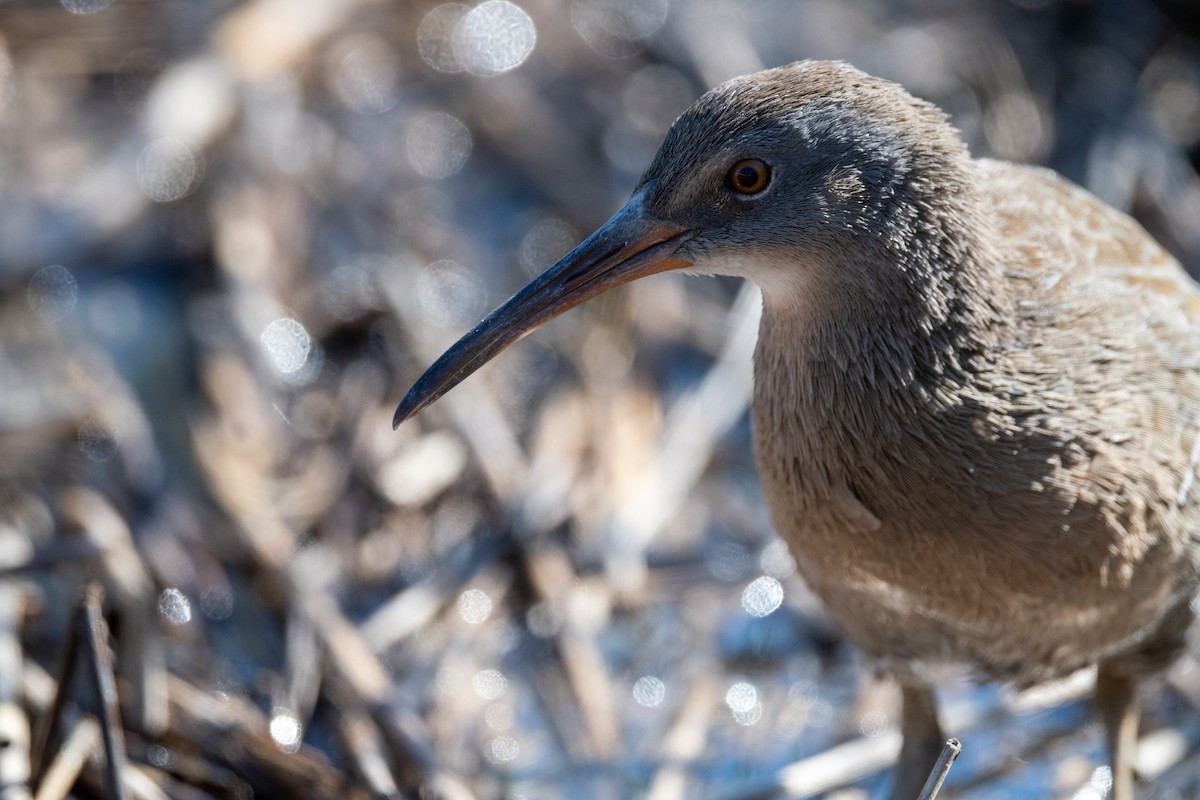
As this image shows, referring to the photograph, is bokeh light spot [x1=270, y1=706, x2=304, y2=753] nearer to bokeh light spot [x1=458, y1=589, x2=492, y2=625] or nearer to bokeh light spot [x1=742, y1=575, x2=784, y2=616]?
bokeh light spot [x1=458, y1=589, x2=492, y2=625]

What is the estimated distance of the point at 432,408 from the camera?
4453 mm

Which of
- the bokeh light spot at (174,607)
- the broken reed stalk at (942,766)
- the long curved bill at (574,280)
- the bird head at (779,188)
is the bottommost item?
the bokeh light spot at (174,607)

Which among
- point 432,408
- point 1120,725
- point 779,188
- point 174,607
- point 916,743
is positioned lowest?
point 174,607

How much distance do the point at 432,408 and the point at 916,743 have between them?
182 cm

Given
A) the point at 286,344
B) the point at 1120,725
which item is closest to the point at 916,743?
the point at 1120,725

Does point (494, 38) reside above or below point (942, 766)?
below

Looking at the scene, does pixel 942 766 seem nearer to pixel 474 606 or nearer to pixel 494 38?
pixel 474 606

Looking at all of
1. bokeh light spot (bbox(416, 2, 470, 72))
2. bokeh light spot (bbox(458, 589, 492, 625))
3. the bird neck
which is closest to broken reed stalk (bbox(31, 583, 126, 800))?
bokeh light spot (bbox(458, 589, 492, 625))

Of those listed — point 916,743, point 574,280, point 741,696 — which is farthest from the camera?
point 741,696

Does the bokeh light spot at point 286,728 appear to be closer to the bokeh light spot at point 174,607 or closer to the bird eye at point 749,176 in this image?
the bokeh light spot at point 174,607

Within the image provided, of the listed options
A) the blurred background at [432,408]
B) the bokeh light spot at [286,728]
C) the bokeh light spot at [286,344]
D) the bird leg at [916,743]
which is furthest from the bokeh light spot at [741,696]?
the bokeh light spot at [286,344]

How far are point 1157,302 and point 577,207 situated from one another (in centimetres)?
249

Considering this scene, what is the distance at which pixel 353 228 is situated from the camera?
5.10 m

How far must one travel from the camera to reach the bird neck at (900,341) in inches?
106
